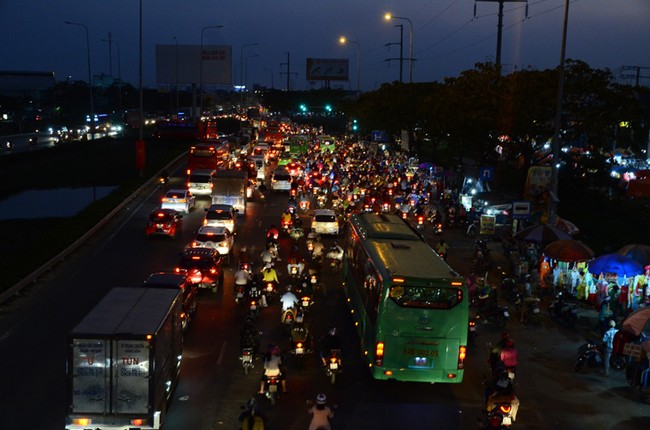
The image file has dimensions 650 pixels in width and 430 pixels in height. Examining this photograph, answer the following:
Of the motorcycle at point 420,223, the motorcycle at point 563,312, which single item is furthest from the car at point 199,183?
the motorcycle at point 563,312

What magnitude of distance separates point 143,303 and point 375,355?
5050mm

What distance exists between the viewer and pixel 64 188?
58.4 meters

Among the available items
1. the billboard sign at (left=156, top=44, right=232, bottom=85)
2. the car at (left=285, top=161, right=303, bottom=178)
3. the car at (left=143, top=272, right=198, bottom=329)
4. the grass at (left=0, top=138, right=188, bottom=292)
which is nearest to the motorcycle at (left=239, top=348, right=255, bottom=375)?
the car at (left=143, top=272, right=198, bottom=329)

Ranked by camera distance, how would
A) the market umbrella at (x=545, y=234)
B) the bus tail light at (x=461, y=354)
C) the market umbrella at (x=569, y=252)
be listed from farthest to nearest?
the market umbrella at (x=545, y=234) < the market umbrella at (x=569, y=252) < the bus tail light at (x=461, y=354)

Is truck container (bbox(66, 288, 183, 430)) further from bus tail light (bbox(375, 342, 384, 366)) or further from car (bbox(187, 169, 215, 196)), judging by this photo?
car (bbox(187, 169, 215, 196))

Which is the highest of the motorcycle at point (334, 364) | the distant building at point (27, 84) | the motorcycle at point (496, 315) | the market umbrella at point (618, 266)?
the distant building at point (27, 84)

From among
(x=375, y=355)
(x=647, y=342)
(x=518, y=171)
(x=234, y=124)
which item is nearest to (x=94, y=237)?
(x=375, y=355)

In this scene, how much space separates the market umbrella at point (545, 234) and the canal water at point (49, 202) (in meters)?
29.6

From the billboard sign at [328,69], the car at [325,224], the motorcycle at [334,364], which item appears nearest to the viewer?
the motorcycle at [334,364]

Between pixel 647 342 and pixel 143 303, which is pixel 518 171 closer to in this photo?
pixel 647 342

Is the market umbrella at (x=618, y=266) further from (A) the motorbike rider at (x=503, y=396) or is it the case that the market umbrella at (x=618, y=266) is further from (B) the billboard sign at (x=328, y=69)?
(B) the billboard sign at (x=328, y=69)

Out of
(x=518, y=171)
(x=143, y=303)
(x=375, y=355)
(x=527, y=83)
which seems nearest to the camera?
(x=143, y=303)

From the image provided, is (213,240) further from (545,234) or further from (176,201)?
(176,201)

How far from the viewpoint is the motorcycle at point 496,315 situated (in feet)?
70.2
